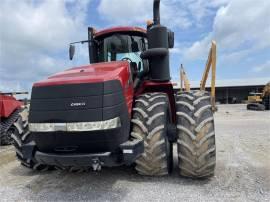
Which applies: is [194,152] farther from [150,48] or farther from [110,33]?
[110,33]

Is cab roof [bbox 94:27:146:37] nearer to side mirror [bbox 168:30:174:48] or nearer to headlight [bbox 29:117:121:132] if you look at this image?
side mirror [bbox 168:30:174:48]

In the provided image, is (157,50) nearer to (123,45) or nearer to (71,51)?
(123,45)

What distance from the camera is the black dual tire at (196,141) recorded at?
15.4ft

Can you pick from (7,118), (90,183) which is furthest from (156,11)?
(7,118)

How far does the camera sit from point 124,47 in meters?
6.07

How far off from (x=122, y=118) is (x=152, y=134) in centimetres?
63

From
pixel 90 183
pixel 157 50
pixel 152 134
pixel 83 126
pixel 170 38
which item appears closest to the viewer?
pixel 83 126

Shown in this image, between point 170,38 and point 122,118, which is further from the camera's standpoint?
point 170,38

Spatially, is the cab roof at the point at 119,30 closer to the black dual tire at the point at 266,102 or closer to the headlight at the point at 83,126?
the headlight at the point at 83,126

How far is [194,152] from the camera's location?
15.4 feet

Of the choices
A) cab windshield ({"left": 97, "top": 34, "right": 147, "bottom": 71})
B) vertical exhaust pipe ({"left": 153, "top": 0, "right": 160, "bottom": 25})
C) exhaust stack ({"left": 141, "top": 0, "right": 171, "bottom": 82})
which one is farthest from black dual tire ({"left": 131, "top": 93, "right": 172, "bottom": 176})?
vertical exhaust pipe ({"left": 153, "top": 0, "right": 160, "bottom": 25})

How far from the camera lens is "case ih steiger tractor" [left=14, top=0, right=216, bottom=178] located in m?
4.02

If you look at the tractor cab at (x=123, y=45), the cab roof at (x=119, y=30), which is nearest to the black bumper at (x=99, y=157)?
the tractor cab at (x=123, y=45)

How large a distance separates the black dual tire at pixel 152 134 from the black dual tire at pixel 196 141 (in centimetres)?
26
